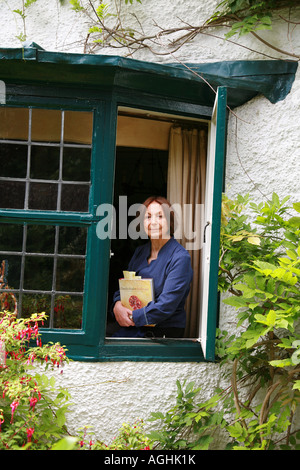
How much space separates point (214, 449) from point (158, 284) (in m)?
1.40

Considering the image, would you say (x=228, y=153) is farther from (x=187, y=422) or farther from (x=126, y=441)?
(x=126, y=441)

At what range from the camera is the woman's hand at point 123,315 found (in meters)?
4.31

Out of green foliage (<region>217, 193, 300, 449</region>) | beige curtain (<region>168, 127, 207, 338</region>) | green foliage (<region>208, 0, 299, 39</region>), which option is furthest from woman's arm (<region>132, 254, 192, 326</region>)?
green foliage (<region>208, 0, 299, 39</region>)

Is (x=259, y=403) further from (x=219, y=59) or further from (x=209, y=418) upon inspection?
(x=219, y=59)

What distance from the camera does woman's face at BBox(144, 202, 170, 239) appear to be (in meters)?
4.44

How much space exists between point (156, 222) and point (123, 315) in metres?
0.84

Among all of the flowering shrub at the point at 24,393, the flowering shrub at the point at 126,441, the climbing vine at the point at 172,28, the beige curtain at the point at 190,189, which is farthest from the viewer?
the beige curtain at the point at 190,189

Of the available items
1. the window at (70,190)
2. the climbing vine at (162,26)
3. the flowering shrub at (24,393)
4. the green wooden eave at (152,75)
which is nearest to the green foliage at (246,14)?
the climbing vine at (162,26)

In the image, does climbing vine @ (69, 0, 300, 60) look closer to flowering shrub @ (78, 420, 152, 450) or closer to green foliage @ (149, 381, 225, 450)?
green foliage @ (149, 381, 225, 450)

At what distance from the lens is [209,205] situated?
402 centimetres

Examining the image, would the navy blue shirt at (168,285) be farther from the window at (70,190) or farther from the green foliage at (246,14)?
the green foliage at (246,14)

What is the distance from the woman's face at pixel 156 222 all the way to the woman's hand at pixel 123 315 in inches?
26.0

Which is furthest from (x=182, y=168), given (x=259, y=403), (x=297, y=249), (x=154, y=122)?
(x=259, y=403)
